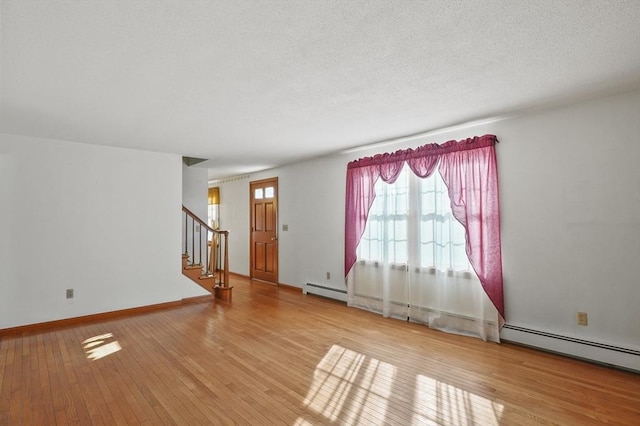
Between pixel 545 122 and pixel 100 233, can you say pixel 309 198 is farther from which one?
pixel 545 122

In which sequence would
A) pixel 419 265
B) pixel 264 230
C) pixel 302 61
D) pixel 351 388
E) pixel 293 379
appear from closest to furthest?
pixel 302 61 → pixel 351 388 → pixel 293 379 → pixel 419 265 → pixel 264 230

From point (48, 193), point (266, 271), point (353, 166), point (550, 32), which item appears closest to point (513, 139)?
point (550, 32)

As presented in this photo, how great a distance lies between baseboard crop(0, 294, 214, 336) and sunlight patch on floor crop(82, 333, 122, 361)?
0.86 m

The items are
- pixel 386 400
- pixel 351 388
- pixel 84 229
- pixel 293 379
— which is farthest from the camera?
pixel 84 229

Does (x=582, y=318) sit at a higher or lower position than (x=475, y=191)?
lower

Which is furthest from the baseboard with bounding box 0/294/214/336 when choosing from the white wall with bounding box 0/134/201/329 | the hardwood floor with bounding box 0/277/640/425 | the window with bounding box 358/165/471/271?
the window with bounding box 358/165/471/271

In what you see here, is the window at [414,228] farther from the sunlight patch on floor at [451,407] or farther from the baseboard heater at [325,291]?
the sunlight patch on floor at [451,407]

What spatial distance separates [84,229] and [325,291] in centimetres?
372

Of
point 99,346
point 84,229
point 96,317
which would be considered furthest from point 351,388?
point 84,229

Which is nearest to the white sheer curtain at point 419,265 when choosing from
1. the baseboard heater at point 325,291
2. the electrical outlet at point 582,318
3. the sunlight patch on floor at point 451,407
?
the baseboard heater at point 325,291

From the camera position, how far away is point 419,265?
171 inches

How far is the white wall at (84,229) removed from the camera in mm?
4133

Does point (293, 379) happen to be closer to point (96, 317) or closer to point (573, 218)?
point (573, 218)

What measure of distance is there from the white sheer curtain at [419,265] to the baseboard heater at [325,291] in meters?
0.24
